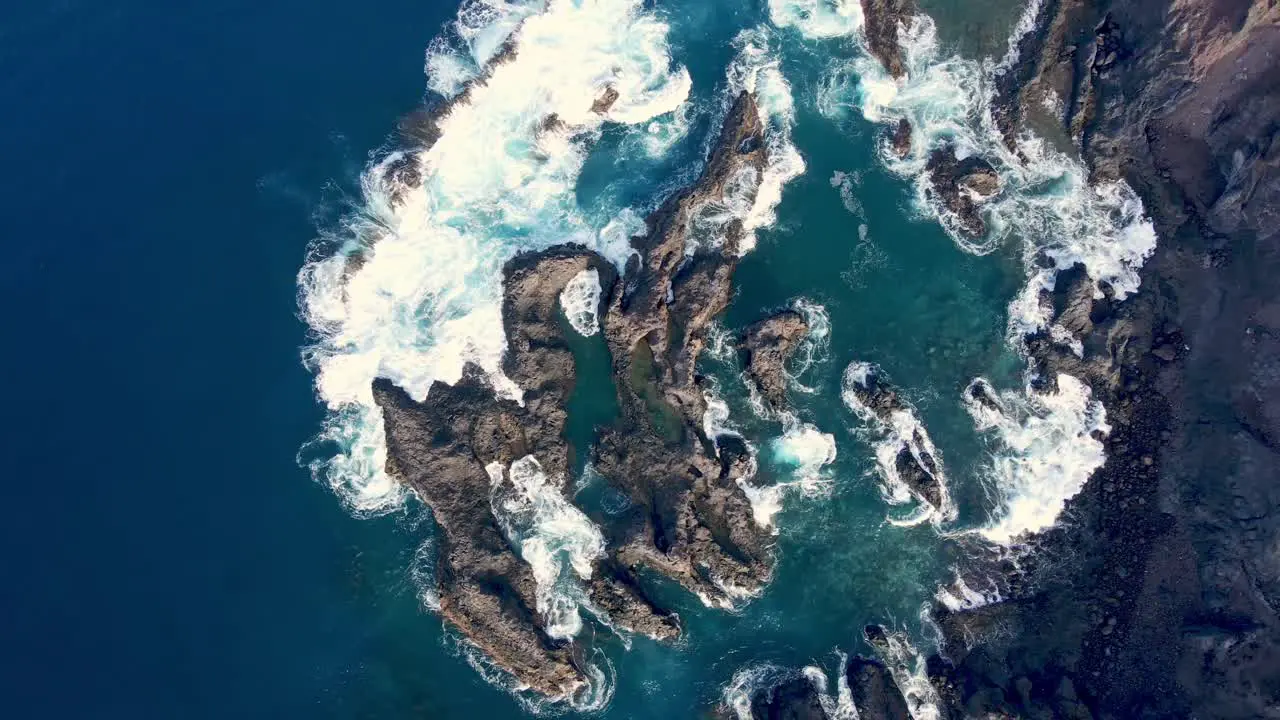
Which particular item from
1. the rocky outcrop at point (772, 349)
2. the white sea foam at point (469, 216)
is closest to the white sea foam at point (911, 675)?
the rocky outcrop at point (772, 349)

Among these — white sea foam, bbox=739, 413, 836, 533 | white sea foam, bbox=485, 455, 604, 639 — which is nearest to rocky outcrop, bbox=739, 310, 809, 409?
white sea foam, bbox=739, 413, 836, 533

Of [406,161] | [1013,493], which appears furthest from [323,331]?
[1013,493]

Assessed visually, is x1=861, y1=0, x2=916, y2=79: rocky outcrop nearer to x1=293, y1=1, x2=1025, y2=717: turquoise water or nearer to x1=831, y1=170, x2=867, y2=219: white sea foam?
x1=293, y1=1, x2=1025, y2=717: turquoise water

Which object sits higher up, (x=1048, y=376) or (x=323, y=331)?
(x=323, y=331)

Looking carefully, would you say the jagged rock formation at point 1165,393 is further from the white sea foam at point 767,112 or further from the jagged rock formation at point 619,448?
the jagged rock formation at point 619,448

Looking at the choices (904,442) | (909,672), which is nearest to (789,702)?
(909,672)

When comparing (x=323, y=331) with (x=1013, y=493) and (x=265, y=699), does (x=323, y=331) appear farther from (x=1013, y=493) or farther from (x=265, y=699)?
(x=1013, y=493)
